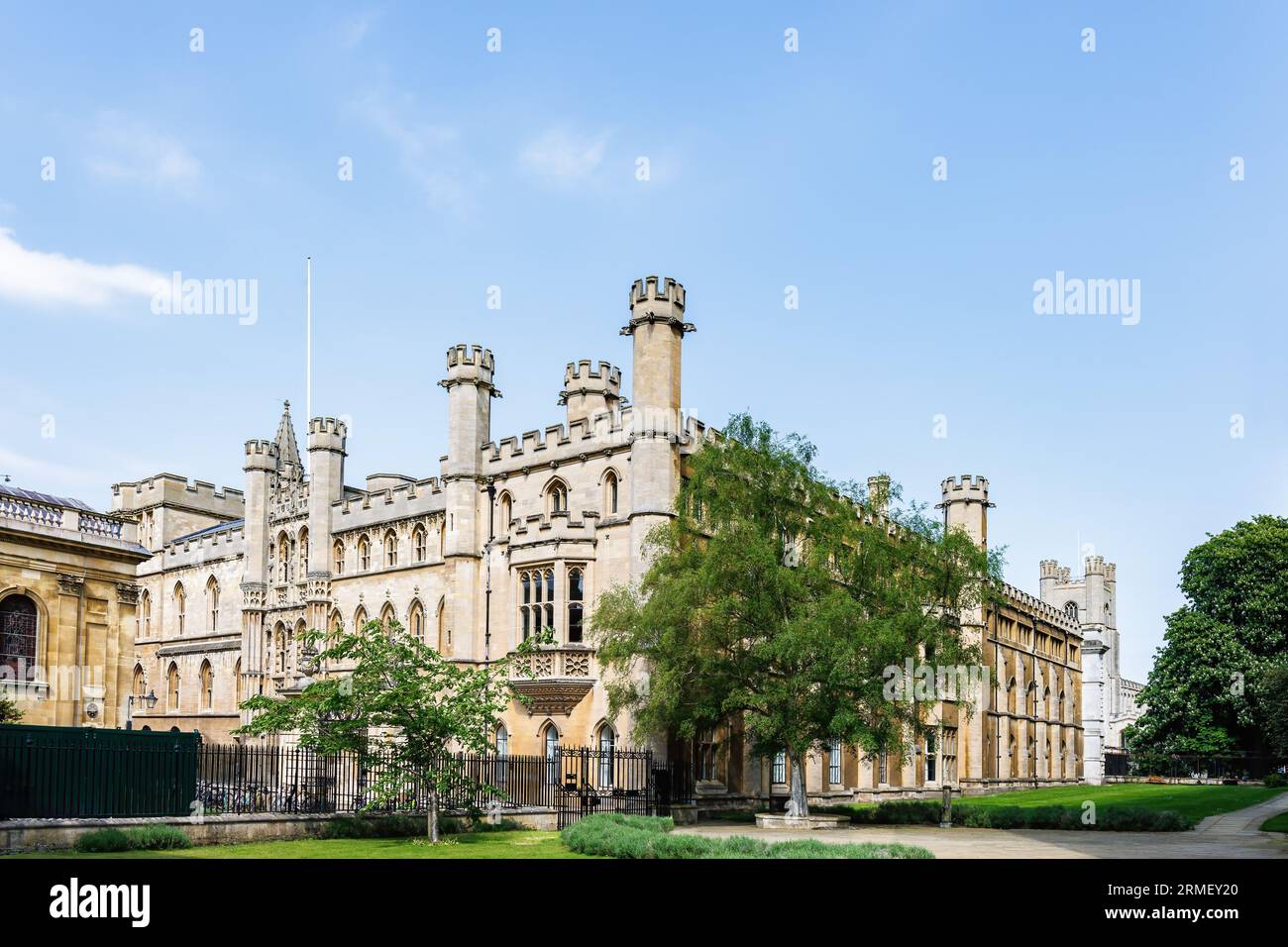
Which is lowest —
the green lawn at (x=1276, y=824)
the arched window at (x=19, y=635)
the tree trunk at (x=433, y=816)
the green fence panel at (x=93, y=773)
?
the green lawn at (x=1276, y=824)

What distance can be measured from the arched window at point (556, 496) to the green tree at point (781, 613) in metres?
6.29

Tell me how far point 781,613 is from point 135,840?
18297 millimetres

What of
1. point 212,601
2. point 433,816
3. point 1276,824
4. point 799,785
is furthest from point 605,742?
point 212,601

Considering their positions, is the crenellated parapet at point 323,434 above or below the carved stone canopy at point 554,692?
above

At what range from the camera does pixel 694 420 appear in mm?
40781

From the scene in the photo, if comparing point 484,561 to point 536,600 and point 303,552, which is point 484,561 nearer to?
point 536,600

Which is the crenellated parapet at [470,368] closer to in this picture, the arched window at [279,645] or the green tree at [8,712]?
the arched window at [279,645]

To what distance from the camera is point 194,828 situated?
23141 millimetres

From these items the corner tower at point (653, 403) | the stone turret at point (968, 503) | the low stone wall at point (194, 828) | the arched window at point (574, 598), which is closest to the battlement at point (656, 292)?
the corner tower at point (653, 403)

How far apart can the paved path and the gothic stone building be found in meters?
3.65

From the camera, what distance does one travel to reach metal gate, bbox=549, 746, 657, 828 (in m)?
31.3

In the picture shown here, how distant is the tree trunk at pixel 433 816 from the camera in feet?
82.0
